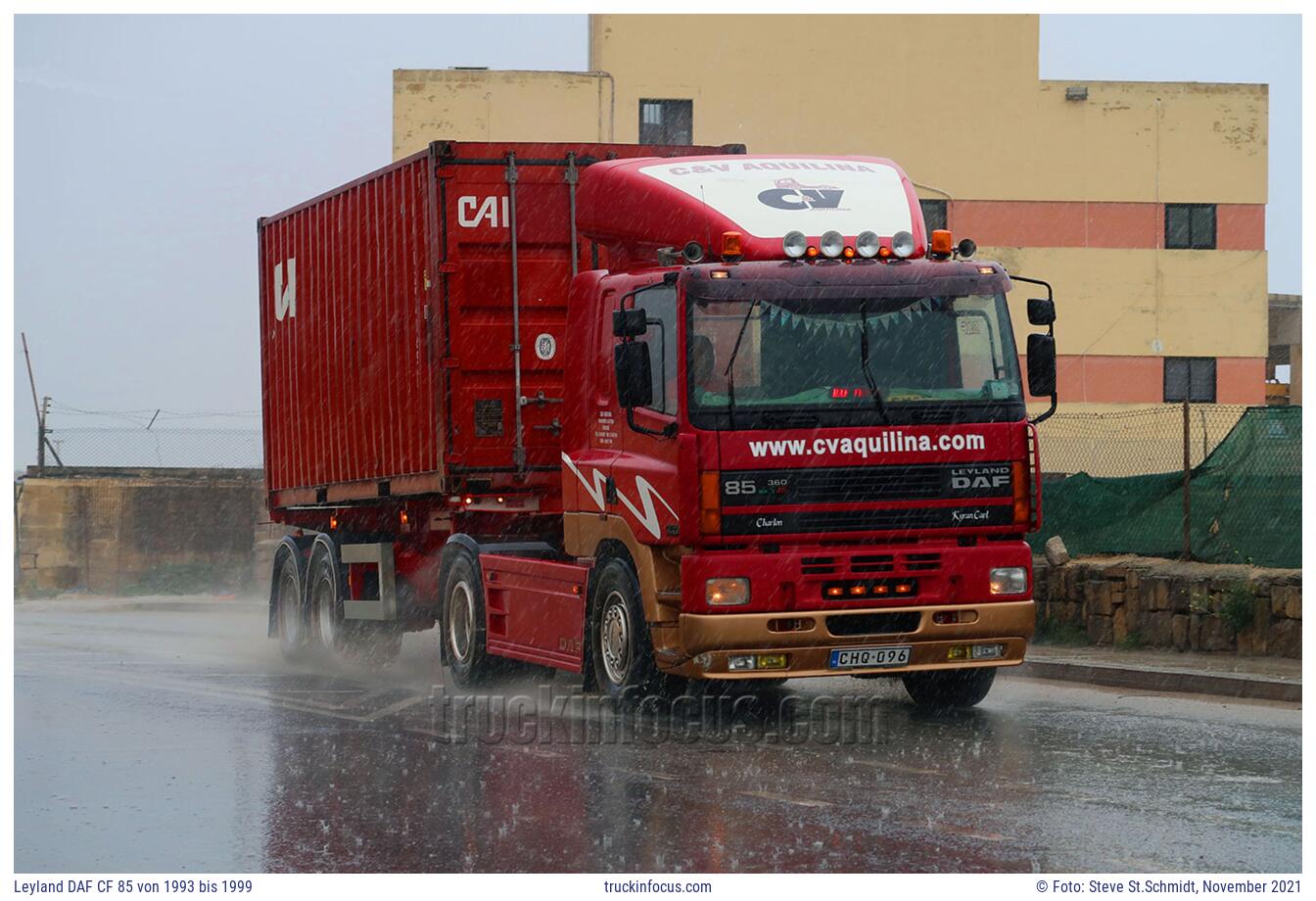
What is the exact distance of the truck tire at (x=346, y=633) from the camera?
17.1m

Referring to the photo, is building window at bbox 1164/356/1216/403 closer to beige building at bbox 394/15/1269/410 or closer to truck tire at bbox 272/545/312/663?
beige building at bbox 394/15/1269/410

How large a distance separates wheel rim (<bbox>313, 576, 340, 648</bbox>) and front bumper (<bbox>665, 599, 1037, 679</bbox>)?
626cm

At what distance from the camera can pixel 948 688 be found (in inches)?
516

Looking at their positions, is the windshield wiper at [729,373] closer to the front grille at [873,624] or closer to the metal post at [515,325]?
the front grille at [873,624]

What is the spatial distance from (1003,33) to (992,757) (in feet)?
118

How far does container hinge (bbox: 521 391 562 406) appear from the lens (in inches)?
567

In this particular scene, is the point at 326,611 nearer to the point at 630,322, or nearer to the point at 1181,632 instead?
the point at 630,322

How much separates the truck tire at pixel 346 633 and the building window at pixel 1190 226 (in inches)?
1239

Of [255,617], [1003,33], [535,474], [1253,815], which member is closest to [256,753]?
[535,474]

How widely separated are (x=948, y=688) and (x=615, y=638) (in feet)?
7.50

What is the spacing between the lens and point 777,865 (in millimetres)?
7500

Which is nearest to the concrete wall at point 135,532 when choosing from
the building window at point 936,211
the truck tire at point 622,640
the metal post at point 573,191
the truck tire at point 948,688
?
the building window at point 936,211

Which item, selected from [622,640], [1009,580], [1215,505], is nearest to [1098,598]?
[1215,505]

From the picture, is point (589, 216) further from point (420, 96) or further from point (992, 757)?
point (420, 96)
